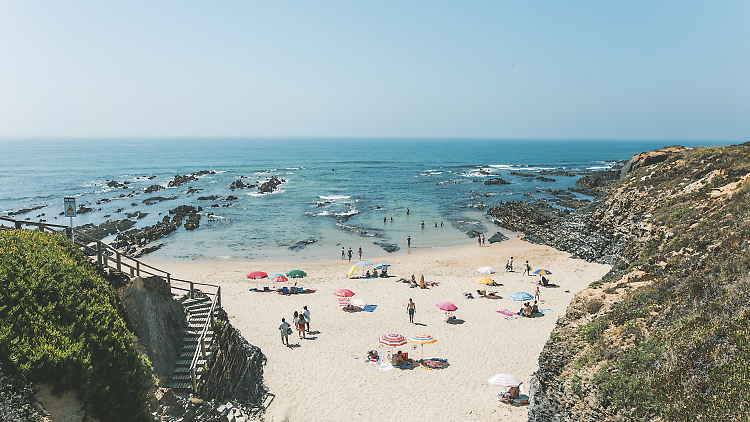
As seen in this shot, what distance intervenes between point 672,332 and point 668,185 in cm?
1468

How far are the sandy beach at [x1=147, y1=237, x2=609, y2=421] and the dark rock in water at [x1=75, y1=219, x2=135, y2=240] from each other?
12.3 meters

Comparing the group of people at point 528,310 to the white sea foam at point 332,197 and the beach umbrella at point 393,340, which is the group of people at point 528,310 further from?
the white sea foam at point 332,197

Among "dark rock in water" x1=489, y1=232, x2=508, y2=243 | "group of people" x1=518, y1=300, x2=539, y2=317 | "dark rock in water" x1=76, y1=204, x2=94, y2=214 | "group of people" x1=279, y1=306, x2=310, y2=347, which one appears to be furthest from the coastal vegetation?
"dark rock in water" x1=76, y1=204, x2=94, y2=214

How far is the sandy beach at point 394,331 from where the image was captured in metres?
12.8

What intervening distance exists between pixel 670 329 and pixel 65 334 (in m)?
11.5

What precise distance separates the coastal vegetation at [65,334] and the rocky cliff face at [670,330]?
30.2ft

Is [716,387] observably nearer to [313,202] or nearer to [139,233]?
[139,233]

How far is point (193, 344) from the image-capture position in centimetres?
1123

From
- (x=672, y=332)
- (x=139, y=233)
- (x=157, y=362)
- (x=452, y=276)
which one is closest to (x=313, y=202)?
(x=139, y=233)

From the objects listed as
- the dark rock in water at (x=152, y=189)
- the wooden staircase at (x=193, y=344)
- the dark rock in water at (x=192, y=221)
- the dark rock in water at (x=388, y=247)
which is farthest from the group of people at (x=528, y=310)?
the dark rock in water at (x=152, y=189)

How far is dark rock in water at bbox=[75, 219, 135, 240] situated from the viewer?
38.5m

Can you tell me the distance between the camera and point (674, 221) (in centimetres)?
1416

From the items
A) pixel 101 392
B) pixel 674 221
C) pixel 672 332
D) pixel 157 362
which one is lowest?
pixel 157 362

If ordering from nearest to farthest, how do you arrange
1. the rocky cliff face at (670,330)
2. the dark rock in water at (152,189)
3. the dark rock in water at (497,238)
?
the rocky cliff face at (670,330) → the dark rock in water at (497,238) → the dark rock in water at (152,189)
